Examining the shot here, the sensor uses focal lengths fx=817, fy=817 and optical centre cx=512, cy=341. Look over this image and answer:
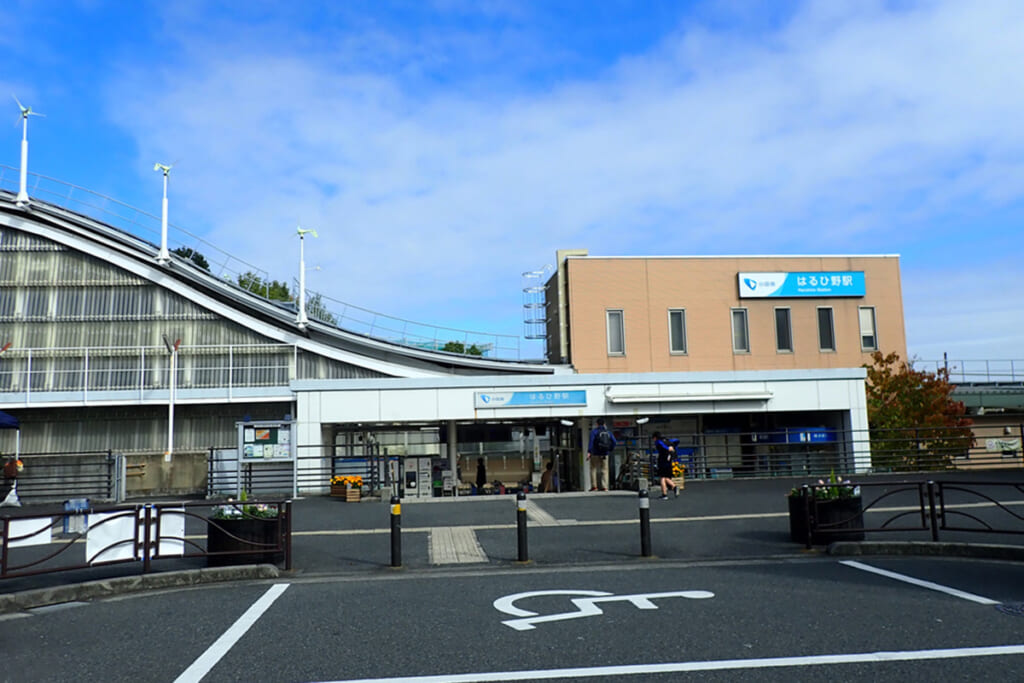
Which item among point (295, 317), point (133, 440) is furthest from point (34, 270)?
point (295, 317)

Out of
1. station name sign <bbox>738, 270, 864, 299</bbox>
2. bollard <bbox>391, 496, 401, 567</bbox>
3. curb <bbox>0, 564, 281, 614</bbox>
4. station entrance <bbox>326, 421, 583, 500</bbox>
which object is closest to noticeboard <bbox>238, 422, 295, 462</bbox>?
station entrance <bbox>326, 421, 583, 500</bbox>

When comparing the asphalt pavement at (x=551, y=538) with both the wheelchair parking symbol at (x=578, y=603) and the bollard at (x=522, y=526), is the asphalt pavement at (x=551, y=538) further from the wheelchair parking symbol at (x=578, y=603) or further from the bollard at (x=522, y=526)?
the wheelchair parking symbol at (x=578, y=603)

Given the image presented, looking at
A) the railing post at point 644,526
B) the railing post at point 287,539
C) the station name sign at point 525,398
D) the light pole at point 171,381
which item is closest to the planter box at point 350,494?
the station name sign at point 525,398

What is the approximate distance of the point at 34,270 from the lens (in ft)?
127

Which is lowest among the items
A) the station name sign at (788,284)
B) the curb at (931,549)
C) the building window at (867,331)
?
the curb at (931,549)

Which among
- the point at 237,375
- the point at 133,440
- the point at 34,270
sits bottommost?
the point at 133,440

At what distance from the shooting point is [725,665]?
20.3 ft

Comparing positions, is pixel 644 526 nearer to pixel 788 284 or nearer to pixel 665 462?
pixel 665 462

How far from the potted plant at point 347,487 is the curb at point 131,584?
9.42 metres

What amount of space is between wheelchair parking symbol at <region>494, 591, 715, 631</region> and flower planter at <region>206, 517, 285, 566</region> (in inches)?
154

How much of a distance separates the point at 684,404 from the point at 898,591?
17.9 m

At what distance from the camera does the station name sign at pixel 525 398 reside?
2561 centimetres

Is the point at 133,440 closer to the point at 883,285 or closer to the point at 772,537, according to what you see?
the point at 772,537

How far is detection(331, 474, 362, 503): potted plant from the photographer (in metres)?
20.3
